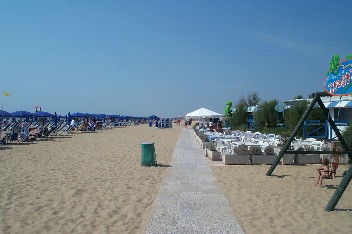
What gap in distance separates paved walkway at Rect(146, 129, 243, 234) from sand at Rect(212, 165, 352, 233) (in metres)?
0.21

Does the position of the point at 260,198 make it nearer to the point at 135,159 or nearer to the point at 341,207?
the point at 341,207

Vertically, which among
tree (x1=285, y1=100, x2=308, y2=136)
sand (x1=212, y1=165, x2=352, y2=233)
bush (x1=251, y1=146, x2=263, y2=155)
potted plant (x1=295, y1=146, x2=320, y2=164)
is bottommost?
sand (x1=212, y1=165, x2=352, y2=233)

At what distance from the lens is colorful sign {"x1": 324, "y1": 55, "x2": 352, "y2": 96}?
21.7 feet

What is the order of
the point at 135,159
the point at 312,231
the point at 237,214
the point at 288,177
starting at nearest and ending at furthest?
the point at 312,231, the point at 237,214, the point at 288,177, the point at 135,159

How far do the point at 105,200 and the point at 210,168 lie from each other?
13.3 ft

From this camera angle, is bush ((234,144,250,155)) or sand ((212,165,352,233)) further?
bush ((234,144,250,155))

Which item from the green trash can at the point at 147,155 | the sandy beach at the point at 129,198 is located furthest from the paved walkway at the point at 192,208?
the green trash can at the point at 147,155

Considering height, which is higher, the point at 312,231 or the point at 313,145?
the point at 313,145

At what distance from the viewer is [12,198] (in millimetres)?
5816

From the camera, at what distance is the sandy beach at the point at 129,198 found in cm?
448

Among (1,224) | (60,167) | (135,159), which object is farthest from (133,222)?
(135,159)

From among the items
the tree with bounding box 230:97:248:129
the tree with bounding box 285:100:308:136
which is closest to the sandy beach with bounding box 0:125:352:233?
the tree with bounding box 285:100:308:136

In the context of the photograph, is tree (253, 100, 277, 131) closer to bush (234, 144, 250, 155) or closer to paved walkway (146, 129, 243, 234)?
bush (234, 144, 250, 155)

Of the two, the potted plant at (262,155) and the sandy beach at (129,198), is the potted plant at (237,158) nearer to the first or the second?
the potted plant at (262,155)
